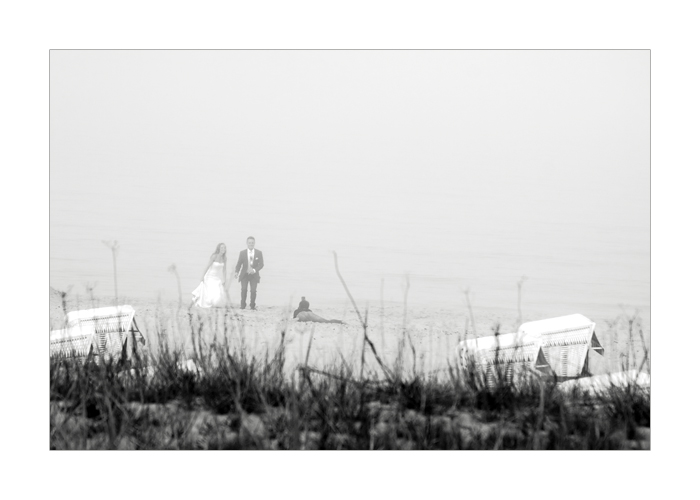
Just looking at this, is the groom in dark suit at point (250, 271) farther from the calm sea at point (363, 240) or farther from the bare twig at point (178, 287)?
the bare twig at point (178, 287)

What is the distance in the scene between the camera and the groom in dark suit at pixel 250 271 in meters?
6.50

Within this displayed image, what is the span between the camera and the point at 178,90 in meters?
6.58

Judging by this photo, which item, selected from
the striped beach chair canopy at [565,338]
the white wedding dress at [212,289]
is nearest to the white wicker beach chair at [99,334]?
the white wedding dress at [212,289]

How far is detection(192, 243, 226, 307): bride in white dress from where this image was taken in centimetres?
650

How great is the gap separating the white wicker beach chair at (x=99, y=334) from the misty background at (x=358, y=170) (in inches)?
10.0

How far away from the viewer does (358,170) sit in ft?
21.8

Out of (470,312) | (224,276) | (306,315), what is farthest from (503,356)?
(224,276)

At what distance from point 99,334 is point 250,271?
138 cm

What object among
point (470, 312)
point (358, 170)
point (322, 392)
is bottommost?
point (322, 392)

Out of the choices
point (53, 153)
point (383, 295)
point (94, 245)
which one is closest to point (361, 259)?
point (383, 295)

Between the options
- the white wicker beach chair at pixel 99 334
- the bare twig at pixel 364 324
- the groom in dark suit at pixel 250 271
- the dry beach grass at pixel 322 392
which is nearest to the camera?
the dry beach grass at pixel 322 392

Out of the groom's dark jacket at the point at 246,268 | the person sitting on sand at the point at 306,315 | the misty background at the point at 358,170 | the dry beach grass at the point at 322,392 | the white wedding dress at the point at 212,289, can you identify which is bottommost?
the dry beach grass at the point at 322,392

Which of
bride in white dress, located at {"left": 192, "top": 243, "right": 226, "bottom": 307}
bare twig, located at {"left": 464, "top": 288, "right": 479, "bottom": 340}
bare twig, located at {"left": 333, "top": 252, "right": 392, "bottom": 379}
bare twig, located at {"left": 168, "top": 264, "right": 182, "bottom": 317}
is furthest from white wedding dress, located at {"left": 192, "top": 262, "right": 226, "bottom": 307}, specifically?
bare twig, located at {"left": 464, "top": 288, "right": 479, "bottom": 340}

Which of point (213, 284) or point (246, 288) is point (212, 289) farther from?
point (246, 288)
